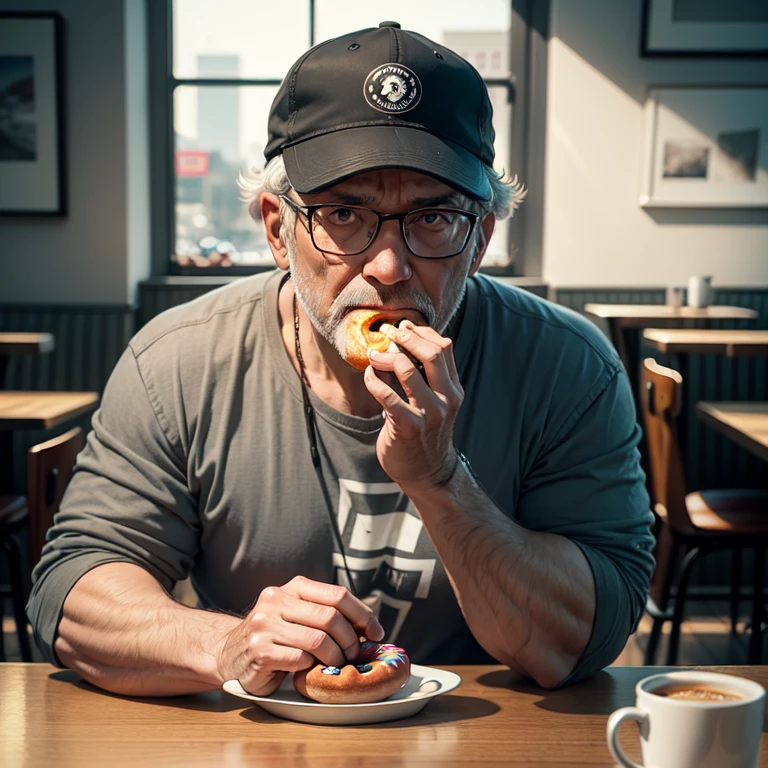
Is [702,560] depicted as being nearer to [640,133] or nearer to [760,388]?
[760,388]

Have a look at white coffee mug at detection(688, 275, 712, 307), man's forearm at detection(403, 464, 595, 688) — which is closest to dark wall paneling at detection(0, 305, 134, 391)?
white coffee mug at detection(688, 275, 712, 307)

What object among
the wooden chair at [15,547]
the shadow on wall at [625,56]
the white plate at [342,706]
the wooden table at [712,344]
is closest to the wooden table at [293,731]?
the white plate at [342,706]

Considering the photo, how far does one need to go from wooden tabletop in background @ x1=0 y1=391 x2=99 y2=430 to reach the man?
1656mm

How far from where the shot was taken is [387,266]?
1.26 meters

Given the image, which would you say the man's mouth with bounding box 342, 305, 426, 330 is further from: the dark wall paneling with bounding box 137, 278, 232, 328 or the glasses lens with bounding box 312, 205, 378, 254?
the dark wall paneling with bounding box 137, 278, 232, 328

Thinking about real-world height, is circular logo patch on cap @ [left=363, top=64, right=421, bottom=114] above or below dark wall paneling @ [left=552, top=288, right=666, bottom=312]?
above

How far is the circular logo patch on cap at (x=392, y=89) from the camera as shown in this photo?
1.30 metres

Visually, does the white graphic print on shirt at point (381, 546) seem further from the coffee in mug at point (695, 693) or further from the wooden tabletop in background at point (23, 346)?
the wooden tabletop in background at point (23, 346)

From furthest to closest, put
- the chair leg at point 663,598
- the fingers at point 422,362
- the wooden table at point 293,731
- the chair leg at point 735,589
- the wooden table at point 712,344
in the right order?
the chair leg at point 735,589
the wooden table at point 712,344
the chair leg at point 663,598
the fingers at point 422,362
the wooden table at point 293,731

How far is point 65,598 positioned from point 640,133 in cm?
383

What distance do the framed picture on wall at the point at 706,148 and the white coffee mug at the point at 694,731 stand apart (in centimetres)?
398

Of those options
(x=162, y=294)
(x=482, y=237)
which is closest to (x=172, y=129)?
(x=162, y=294)

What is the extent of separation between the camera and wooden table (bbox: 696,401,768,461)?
2739 mm

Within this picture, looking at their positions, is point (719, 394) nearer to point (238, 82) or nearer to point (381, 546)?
point (238, 82)
